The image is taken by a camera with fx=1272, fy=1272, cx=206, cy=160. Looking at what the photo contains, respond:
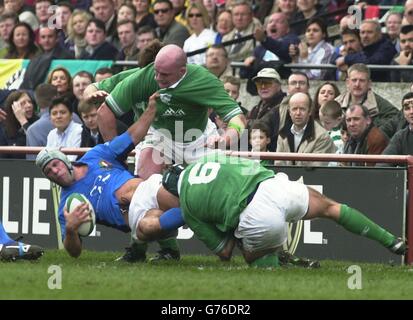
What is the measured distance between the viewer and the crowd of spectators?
1573 centimetres

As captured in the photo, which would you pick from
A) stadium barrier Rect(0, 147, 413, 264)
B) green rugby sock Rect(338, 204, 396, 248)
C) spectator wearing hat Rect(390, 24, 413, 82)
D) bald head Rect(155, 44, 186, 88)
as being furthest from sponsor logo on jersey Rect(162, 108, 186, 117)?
spectator wearing hat Rect(390, 24, 413, 82)

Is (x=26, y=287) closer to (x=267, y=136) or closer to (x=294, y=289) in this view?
(x=294, y=289)

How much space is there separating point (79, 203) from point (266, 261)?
186 centimetres

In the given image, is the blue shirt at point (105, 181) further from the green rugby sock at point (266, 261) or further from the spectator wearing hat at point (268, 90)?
the spectator wearing hat at point (268, 90)

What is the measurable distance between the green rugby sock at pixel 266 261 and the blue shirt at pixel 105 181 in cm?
143

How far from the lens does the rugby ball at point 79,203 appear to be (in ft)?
39.7

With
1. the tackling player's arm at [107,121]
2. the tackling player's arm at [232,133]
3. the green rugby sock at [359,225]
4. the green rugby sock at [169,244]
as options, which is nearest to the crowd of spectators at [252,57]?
the tackling player's arm at [107,121]

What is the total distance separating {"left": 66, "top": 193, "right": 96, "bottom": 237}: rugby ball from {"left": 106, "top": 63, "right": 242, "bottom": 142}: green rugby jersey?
1.65 m

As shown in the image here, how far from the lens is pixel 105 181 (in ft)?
41.3

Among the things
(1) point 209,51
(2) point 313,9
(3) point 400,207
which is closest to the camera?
(3) point 400,207

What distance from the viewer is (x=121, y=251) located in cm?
1471

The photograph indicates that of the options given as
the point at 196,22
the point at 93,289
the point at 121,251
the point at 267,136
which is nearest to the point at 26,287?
the point at 93,289

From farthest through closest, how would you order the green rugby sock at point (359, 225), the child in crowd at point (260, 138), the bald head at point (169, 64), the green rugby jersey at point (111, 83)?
the child in crowd at point (260, 138)
the green rugby jersey at point (111, 83)
the bald head at point (169, 64)
the green rugby sock at point (359, 225)

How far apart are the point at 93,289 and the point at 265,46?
8.73 meters
